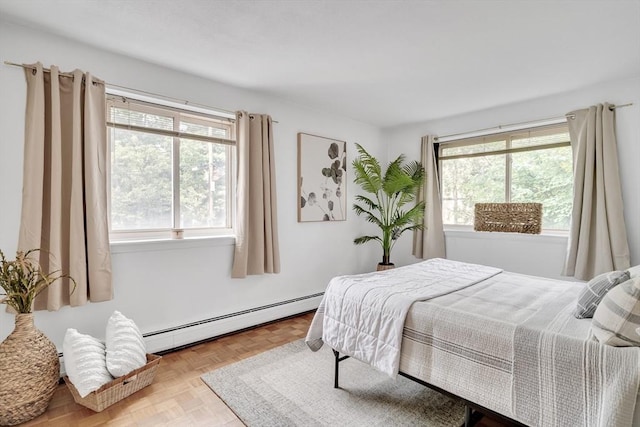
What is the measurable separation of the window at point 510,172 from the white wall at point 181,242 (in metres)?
1.29

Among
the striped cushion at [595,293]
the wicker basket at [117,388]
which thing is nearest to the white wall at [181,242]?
the wicker basket at [117,388]

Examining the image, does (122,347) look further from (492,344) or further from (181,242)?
(492,344)

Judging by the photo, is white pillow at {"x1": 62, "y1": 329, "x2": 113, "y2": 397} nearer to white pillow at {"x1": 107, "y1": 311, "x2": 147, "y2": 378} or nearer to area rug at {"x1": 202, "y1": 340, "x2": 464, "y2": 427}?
white pillow at {"x1": 107, "y1": 311, "x2": 147, "y2": 378}

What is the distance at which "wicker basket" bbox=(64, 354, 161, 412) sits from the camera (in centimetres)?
184

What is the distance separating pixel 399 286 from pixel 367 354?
0.47 meters

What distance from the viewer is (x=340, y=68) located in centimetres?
267

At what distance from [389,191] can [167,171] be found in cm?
257

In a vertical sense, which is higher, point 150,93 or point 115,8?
point 115,8

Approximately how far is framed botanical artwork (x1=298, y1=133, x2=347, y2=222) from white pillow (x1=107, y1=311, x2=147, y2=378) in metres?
1.95

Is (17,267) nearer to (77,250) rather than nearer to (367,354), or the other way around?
(77,250)

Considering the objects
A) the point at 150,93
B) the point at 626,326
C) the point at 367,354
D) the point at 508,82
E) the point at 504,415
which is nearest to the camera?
the point at 626,326

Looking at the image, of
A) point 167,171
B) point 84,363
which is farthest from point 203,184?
→ point 84,363

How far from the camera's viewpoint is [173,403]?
76.9 inches

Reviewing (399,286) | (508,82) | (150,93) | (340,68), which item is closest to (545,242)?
(508,82)
